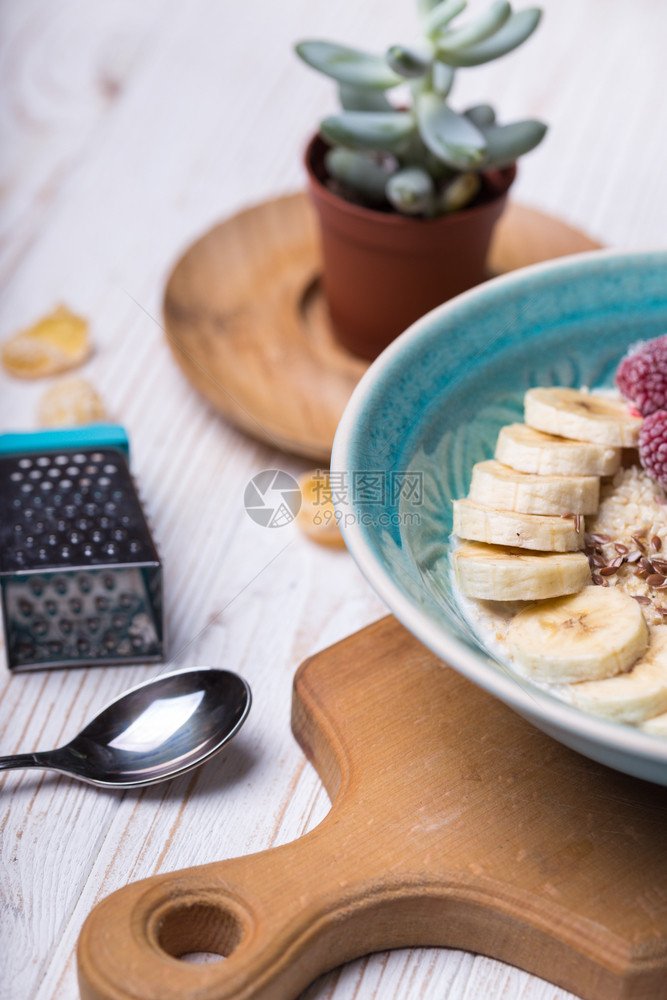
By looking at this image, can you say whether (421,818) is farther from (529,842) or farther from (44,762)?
(44,762)

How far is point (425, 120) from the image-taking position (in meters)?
1.16

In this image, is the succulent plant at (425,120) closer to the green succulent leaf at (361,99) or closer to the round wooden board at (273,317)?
the green succulent leaf at (361,99)

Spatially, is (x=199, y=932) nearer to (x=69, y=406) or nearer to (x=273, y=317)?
(x=69, y=406)

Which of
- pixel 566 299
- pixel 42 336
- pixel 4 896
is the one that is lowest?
pixel 4 896

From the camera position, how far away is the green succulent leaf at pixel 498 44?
1144 mm

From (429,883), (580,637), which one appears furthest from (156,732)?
(580,637)

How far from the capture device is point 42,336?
1439 mm

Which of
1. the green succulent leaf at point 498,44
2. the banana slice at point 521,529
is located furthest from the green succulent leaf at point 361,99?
the banana slice at point 521,529

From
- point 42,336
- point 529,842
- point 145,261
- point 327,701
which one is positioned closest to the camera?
point 529,842

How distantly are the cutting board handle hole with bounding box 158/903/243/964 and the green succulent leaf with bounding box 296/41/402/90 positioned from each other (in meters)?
0.88

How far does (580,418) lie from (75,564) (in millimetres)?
501

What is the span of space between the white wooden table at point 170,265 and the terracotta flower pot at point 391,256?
218mm

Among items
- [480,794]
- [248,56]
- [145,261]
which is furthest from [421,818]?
[248,56]

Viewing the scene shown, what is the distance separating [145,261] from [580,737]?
43.7 inches
